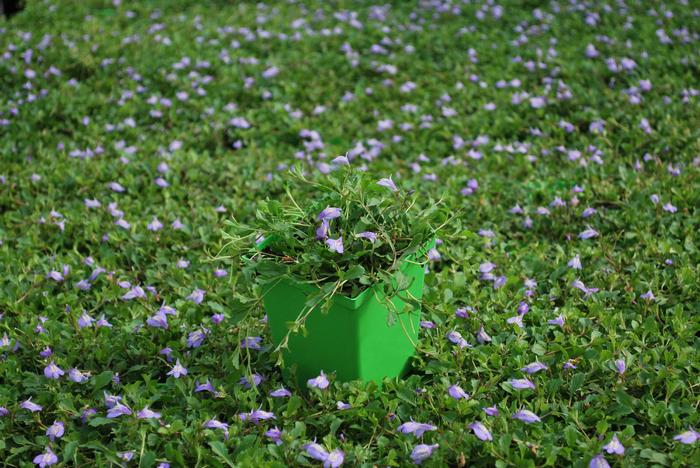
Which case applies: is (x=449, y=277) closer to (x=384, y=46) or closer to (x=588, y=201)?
(x=588, y=201)

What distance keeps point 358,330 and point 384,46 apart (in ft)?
12.2

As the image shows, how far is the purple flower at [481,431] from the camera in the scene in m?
2.08

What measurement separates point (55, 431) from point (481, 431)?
4.33ft

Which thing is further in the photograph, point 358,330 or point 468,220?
point 468,220

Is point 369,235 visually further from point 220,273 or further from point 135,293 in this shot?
point 135,293

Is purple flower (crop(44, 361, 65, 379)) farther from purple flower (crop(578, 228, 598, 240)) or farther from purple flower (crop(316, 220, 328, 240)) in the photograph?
purple flower (crop(578, 228, 598, 240))

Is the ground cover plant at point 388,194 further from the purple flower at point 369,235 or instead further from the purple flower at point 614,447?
the purple flower at point 369,235

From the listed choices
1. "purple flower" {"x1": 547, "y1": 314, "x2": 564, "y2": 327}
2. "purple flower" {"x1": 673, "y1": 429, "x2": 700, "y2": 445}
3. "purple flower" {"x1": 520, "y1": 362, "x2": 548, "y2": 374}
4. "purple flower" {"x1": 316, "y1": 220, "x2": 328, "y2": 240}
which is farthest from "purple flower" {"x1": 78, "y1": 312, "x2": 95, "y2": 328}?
"purple flower" {"x1": 673, "y1": 429, "x2": 700, "y2": 445}

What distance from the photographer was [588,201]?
344cm

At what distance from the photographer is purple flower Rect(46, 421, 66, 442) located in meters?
2.24

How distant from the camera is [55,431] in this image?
7.36ft

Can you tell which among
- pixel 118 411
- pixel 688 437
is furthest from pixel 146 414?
pixel 688 437

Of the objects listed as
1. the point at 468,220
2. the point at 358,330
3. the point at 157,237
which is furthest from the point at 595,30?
the point at 358,330

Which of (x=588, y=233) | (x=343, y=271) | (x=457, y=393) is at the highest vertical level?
(x=343, y=271)
